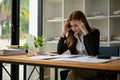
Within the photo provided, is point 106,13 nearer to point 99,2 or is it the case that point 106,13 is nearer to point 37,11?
point 99,2

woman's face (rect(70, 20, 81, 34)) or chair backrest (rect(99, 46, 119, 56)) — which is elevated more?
woman's face (rect(70, 20, 81, 34))

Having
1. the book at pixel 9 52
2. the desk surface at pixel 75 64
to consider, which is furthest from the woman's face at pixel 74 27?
the desk surface at pixel 75 64

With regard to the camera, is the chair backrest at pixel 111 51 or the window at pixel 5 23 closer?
the chair backrest at pixel 111 51

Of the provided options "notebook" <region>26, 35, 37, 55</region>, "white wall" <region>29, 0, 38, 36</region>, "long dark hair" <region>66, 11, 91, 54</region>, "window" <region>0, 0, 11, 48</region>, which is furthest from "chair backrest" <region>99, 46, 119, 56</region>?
"white wall" <region>29, 0, 38, 36</region>

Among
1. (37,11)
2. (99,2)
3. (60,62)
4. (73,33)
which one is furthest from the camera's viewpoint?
(37,11)

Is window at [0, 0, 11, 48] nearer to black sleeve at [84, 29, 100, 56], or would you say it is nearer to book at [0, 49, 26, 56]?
book at [0, 49, 26, 56]

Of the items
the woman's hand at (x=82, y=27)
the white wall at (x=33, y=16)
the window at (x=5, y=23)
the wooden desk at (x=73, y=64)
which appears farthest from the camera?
the white wall at (x=33, y=16)

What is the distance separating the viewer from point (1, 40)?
341cm

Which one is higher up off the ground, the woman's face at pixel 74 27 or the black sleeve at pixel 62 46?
the woman's face at pixel 74 27

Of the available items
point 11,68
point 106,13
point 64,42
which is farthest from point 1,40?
point 106,13

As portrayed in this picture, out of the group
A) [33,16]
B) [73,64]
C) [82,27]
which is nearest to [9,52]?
[82,27]

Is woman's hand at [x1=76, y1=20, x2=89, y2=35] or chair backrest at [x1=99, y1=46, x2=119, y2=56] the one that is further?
chair backrest at [x1=99, y1=46, x2=119, y2=56]

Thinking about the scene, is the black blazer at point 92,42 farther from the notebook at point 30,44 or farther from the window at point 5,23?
the window at point 5,23

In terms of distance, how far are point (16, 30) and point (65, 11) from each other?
3.18 feet
